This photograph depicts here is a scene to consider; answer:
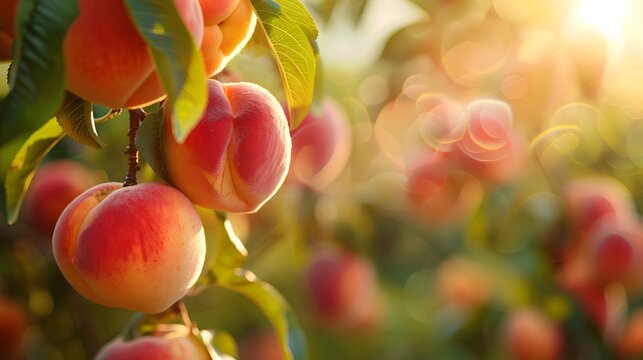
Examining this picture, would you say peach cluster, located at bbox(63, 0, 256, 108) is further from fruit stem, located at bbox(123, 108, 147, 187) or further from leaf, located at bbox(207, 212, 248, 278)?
leaf, located at bbox(207, 212, 248, 278)

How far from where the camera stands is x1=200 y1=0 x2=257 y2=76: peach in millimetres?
568

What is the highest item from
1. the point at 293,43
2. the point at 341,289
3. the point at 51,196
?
the point at 293,43

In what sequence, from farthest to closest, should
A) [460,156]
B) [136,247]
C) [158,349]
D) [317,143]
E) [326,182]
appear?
[460,156] → [326,182] → [317,143] → [158,349] → [136,247]

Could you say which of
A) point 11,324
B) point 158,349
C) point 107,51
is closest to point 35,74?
point 107,51

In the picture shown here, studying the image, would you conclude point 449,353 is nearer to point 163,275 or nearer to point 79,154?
point 79,154

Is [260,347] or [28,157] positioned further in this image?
[260,347]

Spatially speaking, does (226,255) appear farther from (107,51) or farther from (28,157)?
(107,51)

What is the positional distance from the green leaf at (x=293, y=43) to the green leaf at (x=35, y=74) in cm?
17

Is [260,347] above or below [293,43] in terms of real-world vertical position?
below

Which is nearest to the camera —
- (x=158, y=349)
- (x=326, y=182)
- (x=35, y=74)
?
(x=35, y=74)

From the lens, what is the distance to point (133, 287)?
1.90 ft

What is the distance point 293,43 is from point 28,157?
22 centimetres

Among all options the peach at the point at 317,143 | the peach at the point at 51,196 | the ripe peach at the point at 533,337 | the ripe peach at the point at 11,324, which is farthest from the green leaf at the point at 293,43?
the ripe peach at the point at 533,337

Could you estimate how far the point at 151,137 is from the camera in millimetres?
583
